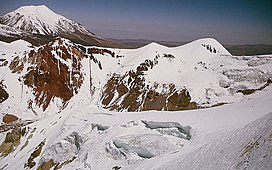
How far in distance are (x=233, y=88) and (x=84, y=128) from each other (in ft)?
79.5

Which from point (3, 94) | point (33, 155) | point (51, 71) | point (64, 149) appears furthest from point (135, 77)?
point (64, 149)

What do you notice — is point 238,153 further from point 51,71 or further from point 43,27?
point 43,27

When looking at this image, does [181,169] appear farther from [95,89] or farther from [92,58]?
[92,58]

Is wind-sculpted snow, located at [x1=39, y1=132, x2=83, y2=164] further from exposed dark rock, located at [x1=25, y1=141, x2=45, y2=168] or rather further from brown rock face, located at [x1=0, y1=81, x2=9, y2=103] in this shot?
brown rock face, located at [x1=0, y1=81, x2=9, y2=103]

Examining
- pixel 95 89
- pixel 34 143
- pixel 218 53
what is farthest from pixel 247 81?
pixel 34 143

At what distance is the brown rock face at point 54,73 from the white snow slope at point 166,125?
96cm

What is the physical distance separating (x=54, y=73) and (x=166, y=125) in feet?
120

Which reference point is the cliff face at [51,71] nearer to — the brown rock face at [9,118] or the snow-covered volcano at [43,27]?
the brown rock face at [9,118]

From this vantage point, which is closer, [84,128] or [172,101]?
[84,128]

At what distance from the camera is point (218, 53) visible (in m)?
53.2

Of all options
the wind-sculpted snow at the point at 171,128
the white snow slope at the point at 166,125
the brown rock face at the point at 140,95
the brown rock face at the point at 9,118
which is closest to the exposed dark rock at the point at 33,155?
the white snow slope at the point at 166,125

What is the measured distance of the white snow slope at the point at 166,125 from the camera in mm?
10508

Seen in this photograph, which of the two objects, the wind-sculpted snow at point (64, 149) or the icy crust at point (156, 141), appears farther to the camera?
the wind-sculpted snow at point (64, 149)

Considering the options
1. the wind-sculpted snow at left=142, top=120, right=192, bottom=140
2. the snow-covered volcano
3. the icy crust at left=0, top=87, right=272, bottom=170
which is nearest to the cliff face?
the icy crust at left=0, top=87, right=272, bottom=170
